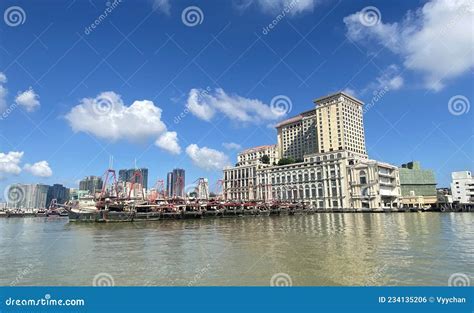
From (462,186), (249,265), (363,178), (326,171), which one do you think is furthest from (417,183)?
(249,265)

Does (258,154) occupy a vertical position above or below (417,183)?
above

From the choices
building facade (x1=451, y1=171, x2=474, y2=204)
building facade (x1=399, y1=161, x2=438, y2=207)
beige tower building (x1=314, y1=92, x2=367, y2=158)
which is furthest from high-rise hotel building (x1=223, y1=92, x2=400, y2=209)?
building facade (x1=451, y1=171, x2=474, y2=204)

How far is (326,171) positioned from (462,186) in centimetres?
4833

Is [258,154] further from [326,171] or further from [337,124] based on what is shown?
[326,171]

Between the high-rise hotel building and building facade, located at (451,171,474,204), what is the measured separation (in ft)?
68.8

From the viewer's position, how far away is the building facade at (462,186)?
112238 mm

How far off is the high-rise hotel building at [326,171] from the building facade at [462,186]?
68.8 ft

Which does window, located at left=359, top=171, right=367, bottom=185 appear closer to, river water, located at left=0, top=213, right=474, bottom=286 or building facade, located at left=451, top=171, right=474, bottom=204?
building facade, located at left=451, top=171, right=474, bottom=204

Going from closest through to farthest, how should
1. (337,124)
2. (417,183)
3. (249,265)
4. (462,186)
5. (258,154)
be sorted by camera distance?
(249,265)
(462,186)
(417,183)
(337,124)
(258,154)

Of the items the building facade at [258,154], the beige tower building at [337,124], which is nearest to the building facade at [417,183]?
the beige tower building at [337,124]

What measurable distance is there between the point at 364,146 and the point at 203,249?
131m

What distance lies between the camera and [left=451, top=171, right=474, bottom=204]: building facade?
11224cm

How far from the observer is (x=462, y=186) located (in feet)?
374
